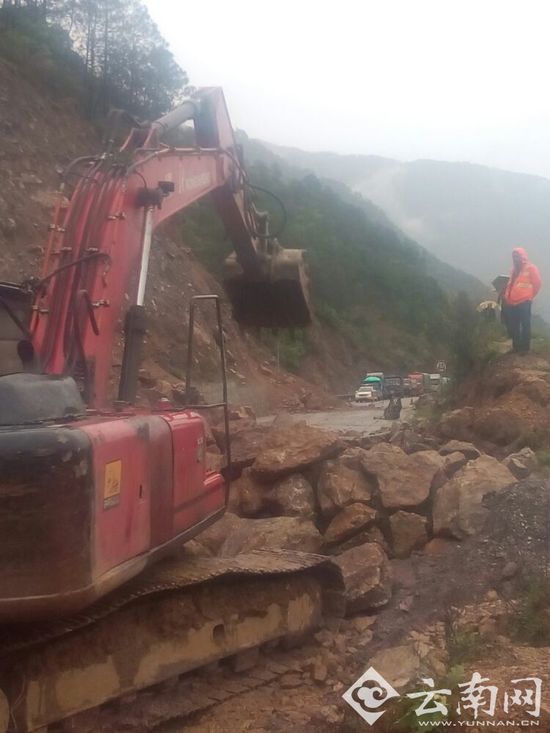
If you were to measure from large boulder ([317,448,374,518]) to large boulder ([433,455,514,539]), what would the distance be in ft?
1.95

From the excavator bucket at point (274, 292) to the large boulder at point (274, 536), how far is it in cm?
185

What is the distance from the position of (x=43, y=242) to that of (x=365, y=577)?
15414 mm

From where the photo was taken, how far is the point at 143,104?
29.8 meters

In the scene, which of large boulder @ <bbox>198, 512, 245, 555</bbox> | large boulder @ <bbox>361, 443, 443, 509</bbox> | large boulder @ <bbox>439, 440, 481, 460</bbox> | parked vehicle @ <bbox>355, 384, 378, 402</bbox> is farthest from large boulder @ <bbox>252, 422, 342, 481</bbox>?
parked vehicle @ <bbox>355, 384, 378, 402</bbox>

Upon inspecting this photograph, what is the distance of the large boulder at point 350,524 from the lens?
6.68m

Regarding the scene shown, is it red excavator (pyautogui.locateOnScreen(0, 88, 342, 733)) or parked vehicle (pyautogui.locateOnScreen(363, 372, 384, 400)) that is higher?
red excavator (pyautogui.locateOnScreen(0, 88, 342, 733))

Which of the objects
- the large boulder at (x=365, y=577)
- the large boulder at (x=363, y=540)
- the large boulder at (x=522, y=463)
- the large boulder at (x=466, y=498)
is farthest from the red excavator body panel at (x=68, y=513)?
the large boulder at (x=522, y=463)

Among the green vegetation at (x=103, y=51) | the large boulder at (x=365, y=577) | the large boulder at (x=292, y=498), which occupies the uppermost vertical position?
the green vegetation at (x=103, y=51)

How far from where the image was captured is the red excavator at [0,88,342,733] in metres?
3.23

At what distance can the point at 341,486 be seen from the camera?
7016 millimetres

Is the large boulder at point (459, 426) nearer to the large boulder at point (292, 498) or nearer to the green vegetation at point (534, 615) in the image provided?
the large boulder at point (292, 498)

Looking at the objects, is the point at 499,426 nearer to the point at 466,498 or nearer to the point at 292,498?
the point at 466,498

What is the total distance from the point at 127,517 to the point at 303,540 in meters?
2.94

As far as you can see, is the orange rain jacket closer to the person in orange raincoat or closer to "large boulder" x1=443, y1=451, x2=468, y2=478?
the person in orange raincoat
